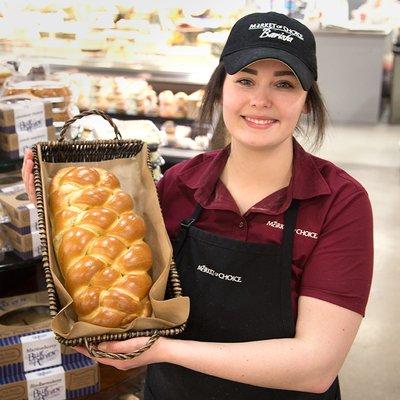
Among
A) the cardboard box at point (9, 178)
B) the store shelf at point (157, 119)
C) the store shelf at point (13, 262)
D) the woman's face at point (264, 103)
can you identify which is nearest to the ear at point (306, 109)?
the woman's face at point (264, 103)

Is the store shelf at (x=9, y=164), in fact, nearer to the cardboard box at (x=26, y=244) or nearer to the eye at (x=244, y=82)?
the cardboard box at (x=26, y=244)

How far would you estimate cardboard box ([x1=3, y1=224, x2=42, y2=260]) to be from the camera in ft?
8.90

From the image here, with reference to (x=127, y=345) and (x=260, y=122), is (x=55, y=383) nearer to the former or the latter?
(x=127, y=345)

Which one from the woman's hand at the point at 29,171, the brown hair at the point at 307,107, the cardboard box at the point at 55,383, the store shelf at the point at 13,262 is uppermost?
the brown hair at the point at 307,107

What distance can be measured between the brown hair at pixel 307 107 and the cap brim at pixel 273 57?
0.51ft

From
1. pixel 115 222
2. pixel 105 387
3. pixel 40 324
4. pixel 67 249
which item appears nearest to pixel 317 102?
pixel 115 222

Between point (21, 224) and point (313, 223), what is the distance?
1.48 m

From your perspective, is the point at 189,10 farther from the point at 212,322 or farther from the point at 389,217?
the point at 212,322

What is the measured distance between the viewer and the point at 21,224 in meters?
2.67

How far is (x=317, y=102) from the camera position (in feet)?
5.57

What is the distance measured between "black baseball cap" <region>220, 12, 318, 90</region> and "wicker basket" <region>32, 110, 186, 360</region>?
46cm

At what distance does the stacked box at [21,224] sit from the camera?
267 cm

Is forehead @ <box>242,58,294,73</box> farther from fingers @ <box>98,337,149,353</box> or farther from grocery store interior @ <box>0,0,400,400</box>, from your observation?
fingers @ <box>98,337,149,353</box>

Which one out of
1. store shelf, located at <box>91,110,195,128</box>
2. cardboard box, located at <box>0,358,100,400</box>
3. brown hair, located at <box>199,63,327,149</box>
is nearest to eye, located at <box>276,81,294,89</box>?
brown hair, located at <box>199,63,327,149</box>
